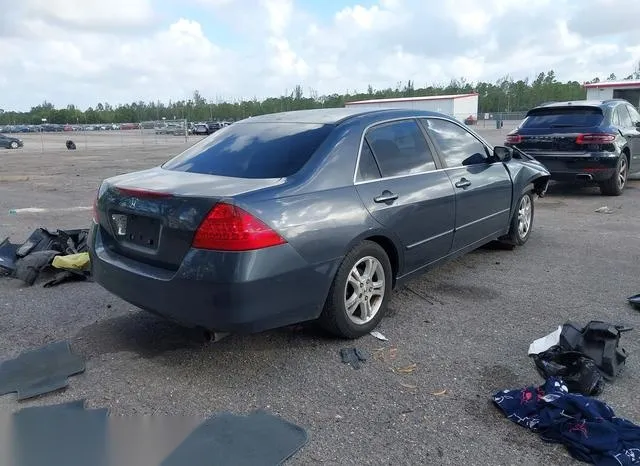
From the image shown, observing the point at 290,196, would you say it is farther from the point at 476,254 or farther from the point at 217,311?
the point at 476,254

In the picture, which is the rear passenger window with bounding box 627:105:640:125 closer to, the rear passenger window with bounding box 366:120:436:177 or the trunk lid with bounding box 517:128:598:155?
the trunk lid with bounding box 517:128:598:155

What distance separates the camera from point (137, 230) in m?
3.62

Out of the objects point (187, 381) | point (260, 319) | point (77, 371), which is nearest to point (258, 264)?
point (260, 319)

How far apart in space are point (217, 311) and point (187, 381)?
564 mm

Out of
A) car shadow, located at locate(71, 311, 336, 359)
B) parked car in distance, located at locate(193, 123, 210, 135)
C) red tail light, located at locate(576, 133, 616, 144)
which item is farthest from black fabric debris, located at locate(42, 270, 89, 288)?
parked car in distance, located at locate(193, 123, 210, 135)

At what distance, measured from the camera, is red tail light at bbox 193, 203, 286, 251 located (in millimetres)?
3195

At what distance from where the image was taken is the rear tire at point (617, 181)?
9.77m

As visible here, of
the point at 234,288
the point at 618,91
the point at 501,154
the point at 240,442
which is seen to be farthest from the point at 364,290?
the point at 618,91

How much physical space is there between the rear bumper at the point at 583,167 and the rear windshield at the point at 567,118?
593 millimetres

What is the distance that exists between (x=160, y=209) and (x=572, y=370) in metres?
2.63

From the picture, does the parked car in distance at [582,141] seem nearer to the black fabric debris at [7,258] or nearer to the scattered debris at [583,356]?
the scattered debris at [583,356]

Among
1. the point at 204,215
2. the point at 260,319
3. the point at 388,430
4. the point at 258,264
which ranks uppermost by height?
the point at 204,215

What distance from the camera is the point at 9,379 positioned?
3537 millimetres

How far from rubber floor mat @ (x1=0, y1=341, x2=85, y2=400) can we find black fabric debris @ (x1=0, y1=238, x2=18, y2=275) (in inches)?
80.2
